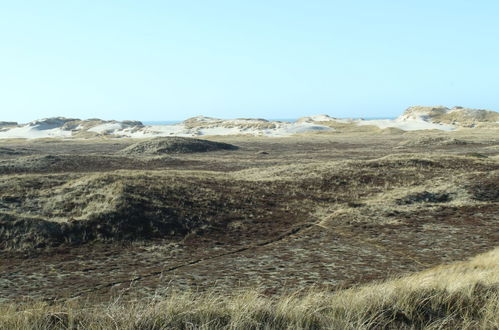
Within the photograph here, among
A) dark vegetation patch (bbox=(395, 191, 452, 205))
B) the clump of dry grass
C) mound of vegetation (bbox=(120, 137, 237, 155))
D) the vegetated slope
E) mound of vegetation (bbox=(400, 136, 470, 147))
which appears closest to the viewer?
the clump of dry grass

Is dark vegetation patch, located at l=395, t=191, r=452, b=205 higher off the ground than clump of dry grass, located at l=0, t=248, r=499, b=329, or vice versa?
clump of dry grass, located at l=0, t=248, r=499, b=329

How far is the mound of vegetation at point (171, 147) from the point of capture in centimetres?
7462

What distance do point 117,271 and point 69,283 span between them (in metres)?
1.65

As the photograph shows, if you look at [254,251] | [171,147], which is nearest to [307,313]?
[254,251]

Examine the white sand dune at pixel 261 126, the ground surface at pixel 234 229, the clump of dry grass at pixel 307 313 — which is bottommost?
the ground surface at pixel 234 229

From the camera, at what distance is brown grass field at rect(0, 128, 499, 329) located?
7.84 metres

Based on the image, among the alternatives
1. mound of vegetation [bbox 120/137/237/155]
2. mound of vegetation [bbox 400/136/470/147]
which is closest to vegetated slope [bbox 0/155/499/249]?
mound of vegetation [bbox 120/137/237/155]

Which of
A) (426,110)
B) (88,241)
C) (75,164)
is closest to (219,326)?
(88,241)

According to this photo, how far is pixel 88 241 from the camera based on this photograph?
18.7 metres

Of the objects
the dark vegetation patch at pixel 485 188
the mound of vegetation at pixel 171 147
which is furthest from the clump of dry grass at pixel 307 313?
the mound of vegetation at pixel 171 147

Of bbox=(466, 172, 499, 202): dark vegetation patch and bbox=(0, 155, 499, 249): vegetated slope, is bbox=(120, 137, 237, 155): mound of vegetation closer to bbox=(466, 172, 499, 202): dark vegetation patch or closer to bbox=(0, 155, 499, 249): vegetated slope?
bbox=(0, 155, 499, 249): vegetated slope

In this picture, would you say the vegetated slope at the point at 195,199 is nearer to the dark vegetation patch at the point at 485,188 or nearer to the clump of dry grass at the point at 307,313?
the dark vegetation patch at the point at 485,188

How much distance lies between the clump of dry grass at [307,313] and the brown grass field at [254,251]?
0.03m

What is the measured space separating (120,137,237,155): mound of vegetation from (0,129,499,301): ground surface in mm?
42910
